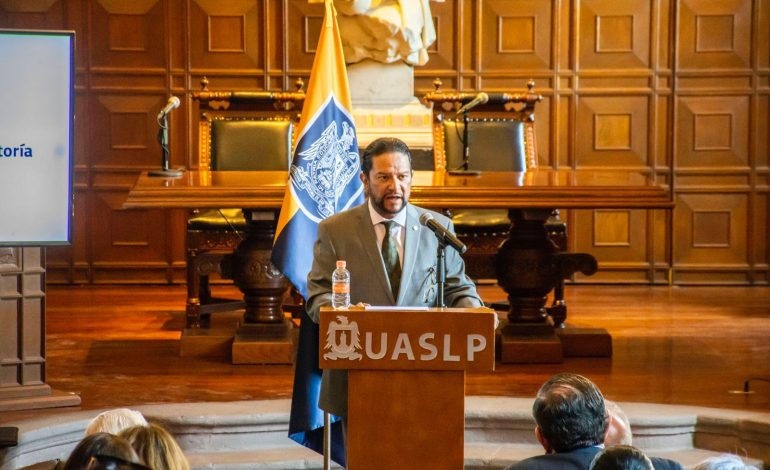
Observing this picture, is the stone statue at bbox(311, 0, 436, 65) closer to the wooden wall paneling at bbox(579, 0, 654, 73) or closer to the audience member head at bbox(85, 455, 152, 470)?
the wooden wall paneling at bbox(579, 0, 654, 73)

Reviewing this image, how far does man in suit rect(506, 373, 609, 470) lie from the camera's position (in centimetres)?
300

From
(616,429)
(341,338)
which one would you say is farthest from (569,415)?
(341,338)

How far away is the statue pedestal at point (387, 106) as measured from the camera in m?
8.19

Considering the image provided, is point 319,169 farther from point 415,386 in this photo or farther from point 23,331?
point 415,386

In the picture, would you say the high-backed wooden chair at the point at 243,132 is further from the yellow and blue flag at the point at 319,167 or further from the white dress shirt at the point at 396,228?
the white dress shirt at the point at 396,228

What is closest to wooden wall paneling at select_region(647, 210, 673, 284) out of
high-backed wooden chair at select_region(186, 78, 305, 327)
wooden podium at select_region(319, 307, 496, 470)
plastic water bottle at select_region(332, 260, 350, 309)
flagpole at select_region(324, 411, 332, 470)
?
high-backed wooden chair at select_region(186, 78, 305, 327)

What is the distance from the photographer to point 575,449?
3033mm

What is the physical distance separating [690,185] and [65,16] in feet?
15.2

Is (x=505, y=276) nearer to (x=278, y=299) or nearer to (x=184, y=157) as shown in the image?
(x=278, y=299)

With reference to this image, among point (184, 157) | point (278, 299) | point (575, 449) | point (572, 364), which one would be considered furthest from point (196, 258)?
point (575, 449)

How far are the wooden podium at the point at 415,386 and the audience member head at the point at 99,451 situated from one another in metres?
1.11

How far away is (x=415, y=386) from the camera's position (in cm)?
347

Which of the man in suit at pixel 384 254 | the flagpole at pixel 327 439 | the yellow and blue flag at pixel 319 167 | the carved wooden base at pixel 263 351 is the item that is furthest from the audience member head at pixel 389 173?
the carved wooden base at pixel 263 351

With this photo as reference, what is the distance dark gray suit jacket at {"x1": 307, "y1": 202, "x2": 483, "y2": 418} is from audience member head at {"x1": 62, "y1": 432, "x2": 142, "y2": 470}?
1529 millimetres
